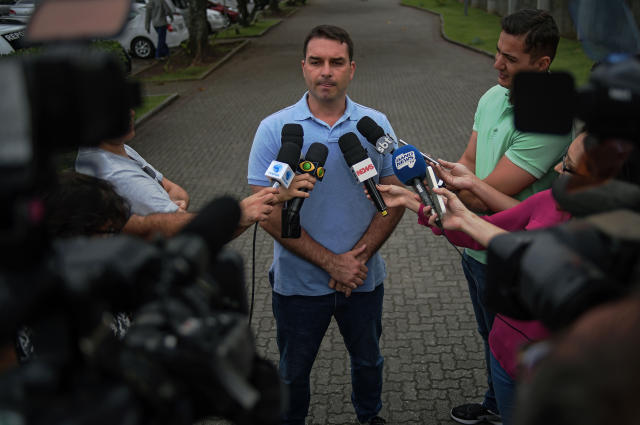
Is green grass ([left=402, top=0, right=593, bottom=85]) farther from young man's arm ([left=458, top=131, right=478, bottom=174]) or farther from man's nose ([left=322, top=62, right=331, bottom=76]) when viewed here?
man's nose ([left=322, top=62, right=331, bottom=76])

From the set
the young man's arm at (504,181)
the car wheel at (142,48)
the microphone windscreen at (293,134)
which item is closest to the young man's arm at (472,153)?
the young man's arm at (504,181)

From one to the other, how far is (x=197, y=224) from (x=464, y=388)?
10.0ft

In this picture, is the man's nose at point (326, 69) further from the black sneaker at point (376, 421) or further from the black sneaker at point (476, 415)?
the black sneaker at point (476, 415)

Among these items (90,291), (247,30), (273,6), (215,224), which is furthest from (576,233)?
(273,6)

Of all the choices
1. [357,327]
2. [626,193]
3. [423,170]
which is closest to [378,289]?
[357,327]

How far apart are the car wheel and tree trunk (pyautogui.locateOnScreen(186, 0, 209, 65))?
1.71m

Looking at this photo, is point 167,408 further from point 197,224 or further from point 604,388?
point 604,388

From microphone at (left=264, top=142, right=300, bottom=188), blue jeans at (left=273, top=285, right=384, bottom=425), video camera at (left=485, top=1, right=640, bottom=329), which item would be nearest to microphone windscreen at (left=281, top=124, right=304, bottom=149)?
microphone at (left=264, top=142, right=300, bottom=188)

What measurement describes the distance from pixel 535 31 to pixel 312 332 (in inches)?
75.0

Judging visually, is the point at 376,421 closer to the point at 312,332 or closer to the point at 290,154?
the point at 312,332

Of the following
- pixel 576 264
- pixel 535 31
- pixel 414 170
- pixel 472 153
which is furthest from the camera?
pixel 472 153

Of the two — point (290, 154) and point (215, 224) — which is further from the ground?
point (215, 224)

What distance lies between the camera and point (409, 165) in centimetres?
251

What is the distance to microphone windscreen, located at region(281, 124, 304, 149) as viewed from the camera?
2.70 m
